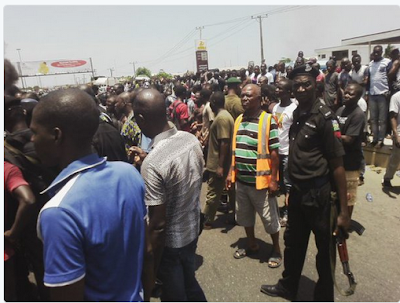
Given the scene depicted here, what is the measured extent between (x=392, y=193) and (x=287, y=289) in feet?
10.3

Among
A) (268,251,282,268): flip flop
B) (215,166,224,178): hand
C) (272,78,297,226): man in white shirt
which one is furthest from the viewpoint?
(272,78,297,226): man in white shirt

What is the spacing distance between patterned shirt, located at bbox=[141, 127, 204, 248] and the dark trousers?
0.88 metres

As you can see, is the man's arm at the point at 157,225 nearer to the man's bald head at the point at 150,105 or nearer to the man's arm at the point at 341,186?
the man's bald head at the point at 150,105

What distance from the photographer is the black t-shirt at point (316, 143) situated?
2215 millimetres

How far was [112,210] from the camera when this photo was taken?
46.2 inches

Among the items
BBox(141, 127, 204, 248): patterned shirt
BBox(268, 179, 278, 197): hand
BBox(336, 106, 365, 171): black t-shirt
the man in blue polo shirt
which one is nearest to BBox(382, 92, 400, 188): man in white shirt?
BBox(336, 106, 365, 171): black t-shirt

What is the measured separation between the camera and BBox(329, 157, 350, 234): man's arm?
224 cm

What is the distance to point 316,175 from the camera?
226cm

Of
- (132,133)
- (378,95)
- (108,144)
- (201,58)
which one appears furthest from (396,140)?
(201,58)

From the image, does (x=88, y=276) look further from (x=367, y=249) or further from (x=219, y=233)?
(x=367, y=249)

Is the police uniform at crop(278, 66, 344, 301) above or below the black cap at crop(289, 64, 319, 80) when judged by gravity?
below

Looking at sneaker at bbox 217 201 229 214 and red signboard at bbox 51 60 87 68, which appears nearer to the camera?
sneaker at bbox 217 201 229 214

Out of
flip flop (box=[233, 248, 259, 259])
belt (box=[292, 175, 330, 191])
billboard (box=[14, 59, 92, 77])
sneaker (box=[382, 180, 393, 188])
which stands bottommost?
flip flop (box=[233, 248, 259, 259])

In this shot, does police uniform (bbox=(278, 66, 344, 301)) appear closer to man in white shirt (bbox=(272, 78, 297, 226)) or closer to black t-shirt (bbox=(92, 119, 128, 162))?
man in white shirt (bbox=(272, 78, 297, 226))
